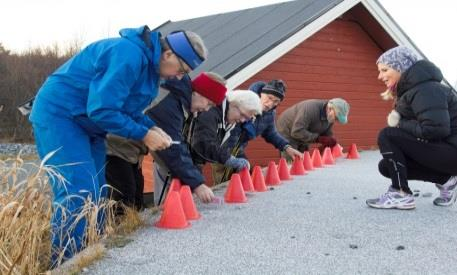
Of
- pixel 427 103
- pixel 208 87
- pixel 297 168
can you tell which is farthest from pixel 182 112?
pixel 297 168

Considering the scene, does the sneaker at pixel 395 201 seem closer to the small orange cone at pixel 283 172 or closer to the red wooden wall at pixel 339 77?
the small orange cone at pixel 283 172

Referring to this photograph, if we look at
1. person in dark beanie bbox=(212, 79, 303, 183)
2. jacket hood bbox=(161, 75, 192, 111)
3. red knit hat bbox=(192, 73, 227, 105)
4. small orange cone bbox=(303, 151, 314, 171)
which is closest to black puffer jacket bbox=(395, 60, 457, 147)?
red knit hat bbox=(192, 73, 227, 105)

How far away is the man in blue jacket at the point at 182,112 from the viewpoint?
4.41 m

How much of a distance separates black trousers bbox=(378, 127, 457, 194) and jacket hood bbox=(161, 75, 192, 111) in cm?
195

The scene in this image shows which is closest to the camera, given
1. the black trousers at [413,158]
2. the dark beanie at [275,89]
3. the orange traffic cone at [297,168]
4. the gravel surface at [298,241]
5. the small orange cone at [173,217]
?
the gravel surface at [298,241]

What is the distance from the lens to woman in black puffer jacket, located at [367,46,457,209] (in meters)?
4.46

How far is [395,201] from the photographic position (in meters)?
4.78

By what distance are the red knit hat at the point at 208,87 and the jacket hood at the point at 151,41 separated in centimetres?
94

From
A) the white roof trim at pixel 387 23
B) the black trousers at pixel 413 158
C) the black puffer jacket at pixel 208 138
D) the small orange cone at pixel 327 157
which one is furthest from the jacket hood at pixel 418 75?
the white roof trim at pixel 387 23

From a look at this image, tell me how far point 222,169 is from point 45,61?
66.6 ft

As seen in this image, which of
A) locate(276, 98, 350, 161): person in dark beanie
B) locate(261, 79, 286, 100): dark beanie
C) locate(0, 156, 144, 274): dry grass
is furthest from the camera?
locate(276, 98, 350, 161): person in dark beanie

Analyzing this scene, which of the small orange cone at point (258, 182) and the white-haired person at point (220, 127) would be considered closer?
the white-haired person at point (220, 127)

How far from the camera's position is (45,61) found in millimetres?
24859

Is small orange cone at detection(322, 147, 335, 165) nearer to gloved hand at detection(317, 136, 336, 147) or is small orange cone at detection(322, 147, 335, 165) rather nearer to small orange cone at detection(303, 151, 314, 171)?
gloved hand at detection(317, 136, 336, 147)
